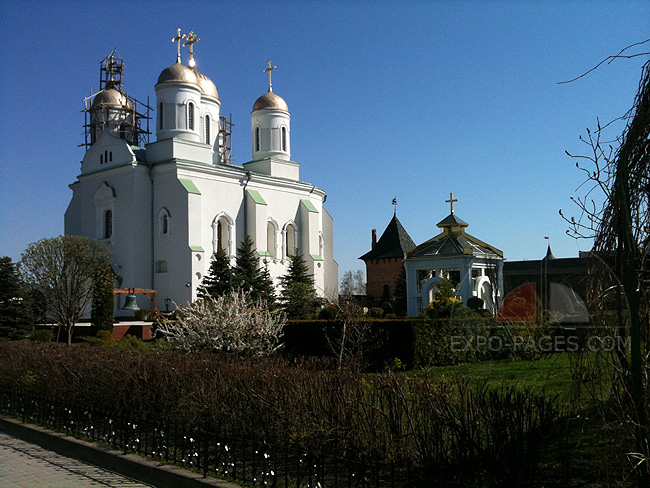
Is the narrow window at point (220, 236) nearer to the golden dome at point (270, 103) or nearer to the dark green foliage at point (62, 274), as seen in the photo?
the golden dome at point (270, 103)

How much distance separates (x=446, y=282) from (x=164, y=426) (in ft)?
40.0

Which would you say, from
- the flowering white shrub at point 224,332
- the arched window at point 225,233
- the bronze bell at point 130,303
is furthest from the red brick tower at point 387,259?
the flowering white shrub at point 224,332

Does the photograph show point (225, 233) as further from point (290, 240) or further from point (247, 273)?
point (247, 273)

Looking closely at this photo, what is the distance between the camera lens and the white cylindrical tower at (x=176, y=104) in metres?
36.6

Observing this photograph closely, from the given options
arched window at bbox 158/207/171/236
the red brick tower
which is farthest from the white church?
the red brick tower

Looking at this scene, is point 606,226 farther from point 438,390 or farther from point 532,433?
point 438,390

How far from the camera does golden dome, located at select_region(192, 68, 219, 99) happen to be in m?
40.6

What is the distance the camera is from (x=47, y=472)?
21.9ft

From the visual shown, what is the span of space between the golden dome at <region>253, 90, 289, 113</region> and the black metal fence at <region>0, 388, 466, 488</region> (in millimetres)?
35235

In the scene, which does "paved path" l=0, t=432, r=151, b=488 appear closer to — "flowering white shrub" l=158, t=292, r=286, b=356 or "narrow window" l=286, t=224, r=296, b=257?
"flowering white shrub" l=158, t=292, r=286, b=356

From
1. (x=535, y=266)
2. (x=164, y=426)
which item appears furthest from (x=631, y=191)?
(x=535, y=266)

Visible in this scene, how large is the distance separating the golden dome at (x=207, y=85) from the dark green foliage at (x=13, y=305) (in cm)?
2055

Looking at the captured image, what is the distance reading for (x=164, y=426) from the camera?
6965mm

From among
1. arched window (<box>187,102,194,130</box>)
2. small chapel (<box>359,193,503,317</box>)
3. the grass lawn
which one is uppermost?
arched window (<box>187,102,194,130</box>)
